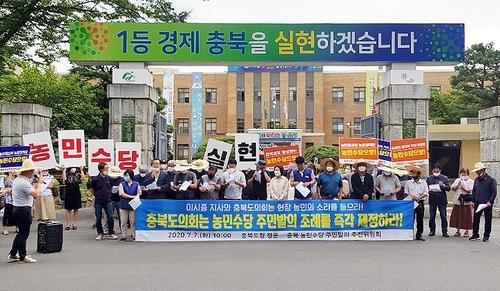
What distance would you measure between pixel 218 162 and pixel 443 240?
18.5 ft

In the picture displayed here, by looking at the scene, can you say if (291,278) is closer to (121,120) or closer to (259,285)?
(259,285)

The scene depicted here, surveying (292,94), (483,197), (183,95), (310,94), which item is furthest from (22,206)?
(310,94)

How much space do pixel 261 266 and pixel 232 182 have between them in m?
5.04

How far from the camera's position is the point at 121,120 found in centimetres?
2006

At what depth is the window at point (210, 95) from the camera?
72500 mm

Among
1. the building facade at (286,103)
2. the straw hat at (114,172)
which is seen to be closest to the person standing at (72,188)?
the straw hat at (114,172)

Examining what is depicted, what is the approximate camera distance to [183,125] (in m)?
71.9

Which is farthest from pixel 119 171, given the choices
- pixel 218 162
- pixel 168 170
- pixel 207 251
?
pixel 207 251

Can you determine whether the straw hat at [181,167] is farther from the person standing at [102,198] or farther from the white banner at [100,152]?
the white banner at [100,152]

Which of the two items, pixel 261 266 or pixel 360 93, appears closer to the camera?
pixel 261 266

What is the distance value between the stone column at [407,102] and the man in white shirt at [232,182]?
6.18m

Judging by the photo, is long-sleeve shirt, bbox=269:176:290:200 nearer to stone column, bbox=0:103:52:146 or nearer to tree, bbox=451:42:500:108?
stone column, bbox=0:103:52:146

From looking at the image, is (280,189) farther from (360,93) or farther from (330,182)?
(360,93)

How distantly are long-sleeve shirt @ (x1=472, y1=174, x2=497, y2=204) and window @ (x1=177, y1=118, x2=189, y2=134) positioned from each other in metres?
57.8
